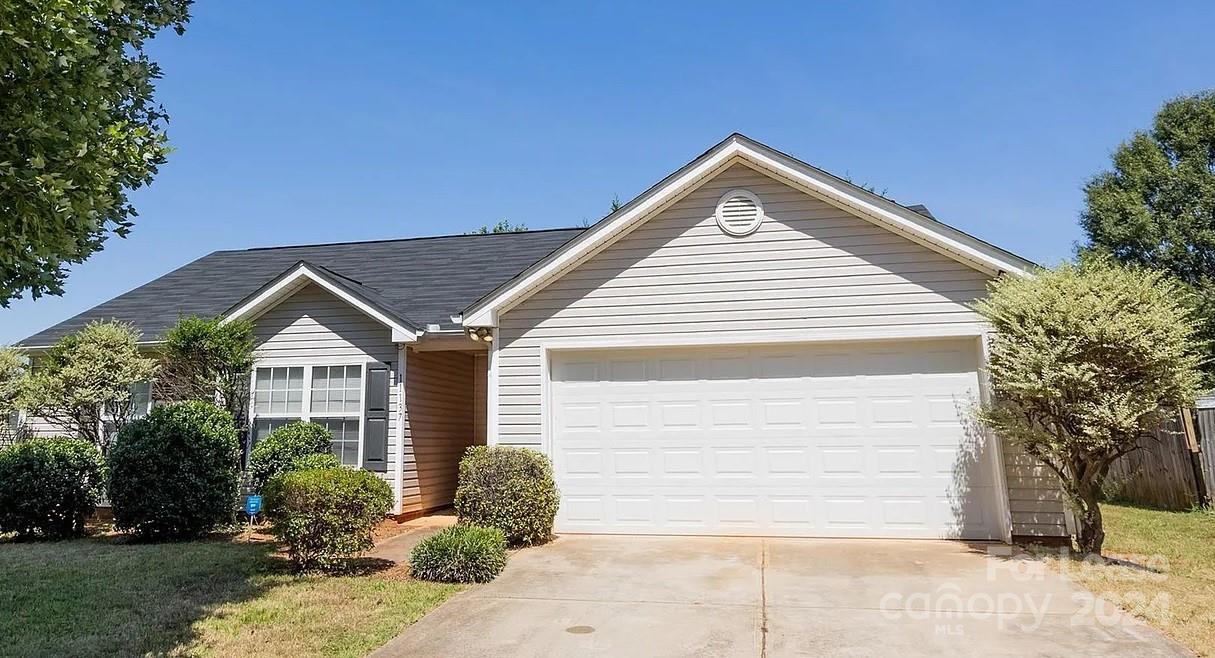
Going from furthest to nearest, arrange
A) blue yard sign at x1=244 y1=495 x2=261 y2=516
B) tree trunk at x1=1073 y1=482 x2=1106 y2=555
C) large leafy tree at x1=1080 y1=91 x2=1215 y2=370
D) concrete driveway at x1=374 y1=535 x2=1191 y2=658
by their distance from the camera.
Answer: large leafy tree at x1=1080 y1=91 x2=1215 y2=370 → blue yard sign at x1=244 y1=495 x2=261 y2=516 → tree trunk at x1=1073 y1=482 x2=1106 y2=555 → concrete driveway at x1=374 y1=535 x2=1191 y2=658

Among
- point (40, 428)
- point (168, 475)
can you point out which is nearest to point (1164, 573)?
point (168, 475)

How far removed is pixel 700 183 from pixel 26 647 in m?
8.35

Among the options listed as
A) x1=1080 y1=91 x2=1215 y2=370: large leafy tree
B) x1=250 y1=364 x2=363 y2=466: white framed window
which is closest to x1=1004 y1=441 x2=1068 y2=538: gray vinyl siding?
x1=250 y1=364 x2=363 y2=466: white framed window

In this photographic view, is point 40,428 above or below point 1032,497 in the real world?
above

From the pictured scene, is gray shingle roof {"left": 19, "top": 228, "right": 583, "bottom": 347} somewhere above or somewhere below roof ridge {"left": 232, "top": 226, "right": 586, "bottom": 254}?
below

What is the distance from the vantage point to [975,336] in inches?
347

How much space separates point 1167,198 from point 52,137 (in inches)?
1060

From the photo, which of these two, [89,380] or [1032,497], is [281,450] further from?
[1032,497]

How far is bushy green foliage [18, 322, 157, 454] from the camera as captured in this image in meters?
10.9

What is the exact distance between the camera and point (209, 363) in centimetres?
1085

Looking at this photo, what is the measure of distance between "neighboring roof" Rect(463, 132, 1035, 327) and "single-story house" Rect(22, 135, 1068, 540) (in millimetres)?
25

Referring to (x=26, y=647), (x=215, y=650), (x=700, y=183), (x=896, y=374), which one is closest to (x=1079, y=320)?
(x=896, y=374)

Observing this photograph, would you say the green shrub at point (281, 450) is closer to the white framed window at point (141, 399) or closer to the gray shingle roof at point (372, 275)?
the gray shingle roof at point (372, 275)

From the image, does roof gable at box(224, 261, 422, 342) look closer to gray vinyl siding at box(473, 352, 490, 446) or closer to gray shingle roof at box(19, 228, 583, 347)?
gray shingle roof at box(19, 228, 583, 347)
